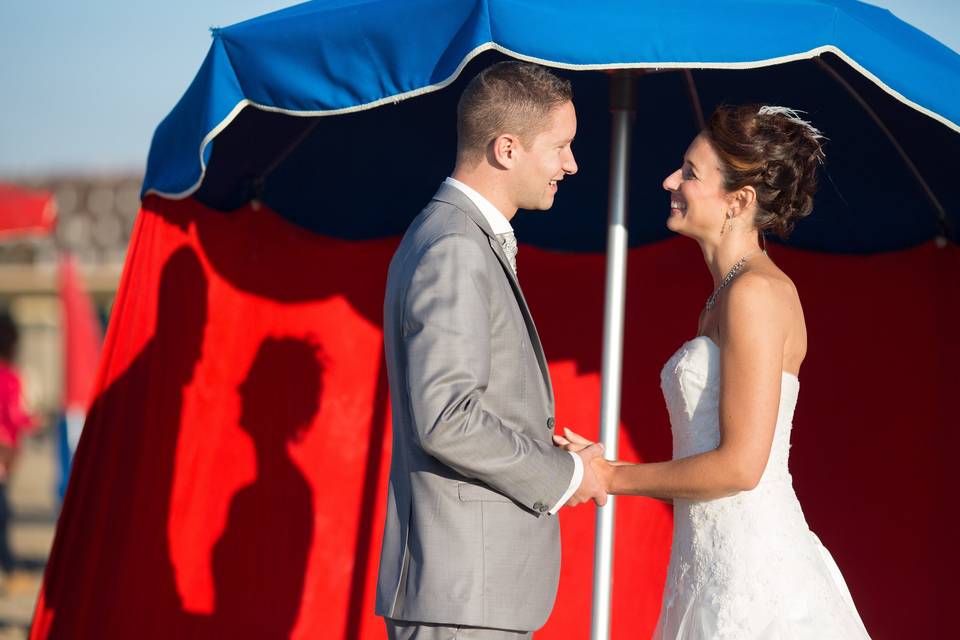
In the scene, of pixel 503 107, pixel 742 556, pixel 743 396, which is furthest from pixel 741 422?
pixel 503 107

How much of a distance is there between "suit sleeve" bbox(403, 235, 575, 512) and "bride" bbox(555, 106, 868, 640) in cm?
47

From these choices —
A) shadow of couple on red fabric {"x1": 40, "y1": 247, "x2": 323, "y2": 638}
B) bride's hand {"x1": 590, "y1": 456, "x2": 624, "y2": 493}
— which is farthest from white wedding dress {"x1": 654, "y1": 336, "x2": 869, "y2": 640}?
shadow of couple on red fabric {"x1": 40, "y1": 247, "x2": 323, "y2": 638}

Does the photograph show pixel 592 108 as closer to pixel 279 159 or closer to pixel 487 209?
pixel 279 159

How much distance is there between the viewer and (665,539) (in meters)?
5.25

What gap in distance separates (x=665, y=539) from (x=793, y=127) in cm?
260

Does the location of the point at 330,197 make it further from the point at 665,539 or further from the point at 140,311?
the point at 665,539

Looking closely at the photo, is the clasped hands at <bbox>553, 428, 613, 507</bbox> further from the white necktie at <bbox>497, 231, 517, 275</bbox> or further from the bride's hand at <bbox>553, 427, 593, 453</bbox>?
the white necktie at <bbox>497, 231, 517, 275</bbox>

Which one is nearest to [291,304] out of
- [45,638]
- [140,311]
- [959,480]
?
[140,311]

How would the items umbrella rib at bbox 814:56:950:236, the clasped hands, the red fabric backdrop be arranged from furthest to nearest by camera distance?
the red fabric backdrop < umbrella rib at bbox 814:56:950:236 < the clasped hands

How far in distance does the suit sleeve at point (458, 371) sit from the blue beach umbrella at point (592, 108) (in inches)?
20.4

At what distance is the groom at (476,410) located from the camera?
98.5 inches

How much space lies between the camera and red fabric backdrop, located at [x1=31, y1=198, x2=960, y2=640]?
14.0 ft

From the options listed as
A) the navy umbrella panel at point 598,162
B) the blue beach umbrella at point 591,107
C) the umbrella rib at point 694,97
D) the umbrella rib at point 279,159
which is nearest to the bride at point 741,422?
the blue beach umbrella at point 591,107

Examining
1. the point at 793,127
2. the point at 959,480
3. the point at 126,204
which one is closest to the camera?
the point at 793,127
